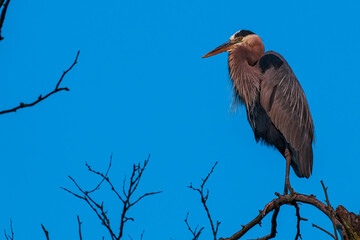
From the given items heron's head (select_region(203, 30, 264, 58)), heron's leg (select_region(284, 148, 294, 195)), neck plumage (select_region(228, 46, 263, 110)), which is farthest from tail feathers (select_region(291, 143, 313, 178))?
heron's head (select_region(203, 30, 264, 58))

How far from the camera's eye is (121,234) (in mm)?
2504

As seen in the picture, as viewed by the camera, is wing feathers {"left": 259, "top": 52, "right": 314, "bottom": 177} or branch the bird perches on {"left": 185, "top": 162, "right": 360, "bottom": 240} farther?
wing feathers {"left": 259, "top": 52, "right": 314, "bottom": 177}

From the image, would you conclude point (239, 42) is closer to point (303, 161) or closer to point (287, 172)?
point (303, 161)

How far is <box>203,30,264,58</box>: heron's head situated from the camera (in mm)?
6387

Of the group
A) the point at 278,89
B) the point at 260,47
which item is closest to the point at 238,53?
the point at 260,47

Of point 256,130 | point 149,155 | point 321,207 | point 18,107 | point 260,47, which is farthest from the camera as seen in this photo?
point 260,47

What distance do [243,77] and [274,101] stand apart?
469mm

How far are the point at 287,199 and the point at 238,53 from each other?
263 centimetres

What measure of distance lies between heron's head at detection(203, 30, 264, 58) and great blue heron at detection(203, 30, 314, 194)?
1 cm

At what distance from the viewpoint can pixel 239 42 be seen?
652 cm

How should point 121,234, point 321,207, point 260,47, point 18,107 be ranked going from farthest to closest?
point 260,47 → point 321,207 → point 121,234 → point 18,107

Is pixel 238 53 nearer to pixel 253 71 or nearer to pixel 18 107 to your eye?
pixel 253 71

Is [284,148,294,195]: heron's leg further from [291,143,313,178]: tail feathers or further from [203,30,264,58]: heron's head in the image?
[203,30,264,58]: heron's head

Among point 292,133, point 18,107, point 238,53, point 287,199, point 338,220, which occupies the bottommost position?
point 18,107
